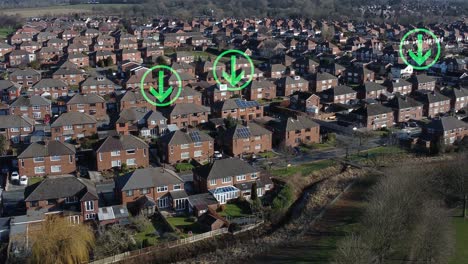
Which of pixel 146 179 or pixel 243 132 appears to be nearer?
pixel 146 179

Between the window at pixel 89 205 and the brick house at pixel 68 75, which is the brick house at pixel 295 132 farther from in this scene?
the brick house at pixel 68 75

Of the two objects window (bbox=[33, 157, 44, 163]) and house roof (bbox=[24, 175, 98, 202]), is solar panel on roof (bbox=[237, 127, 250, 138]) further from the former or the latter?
window (bbox=[33, 157, 44, 163])

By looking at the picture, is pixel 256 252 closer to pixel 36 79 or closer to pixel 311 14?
pixel 36 79

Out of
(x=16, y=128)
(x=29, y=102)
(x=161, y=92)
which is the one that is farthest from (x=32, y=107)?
(x=161, y=92)

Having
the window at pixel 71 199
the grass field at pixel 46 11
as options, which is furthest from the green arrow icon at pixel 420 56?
the grass field at pixel 46 11

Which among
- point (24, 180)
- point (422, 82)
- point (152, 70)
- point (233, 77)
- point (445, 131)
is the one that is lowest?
point (24, 180)

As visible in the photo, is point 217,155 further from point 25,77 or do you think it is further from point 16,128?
point 25,77
